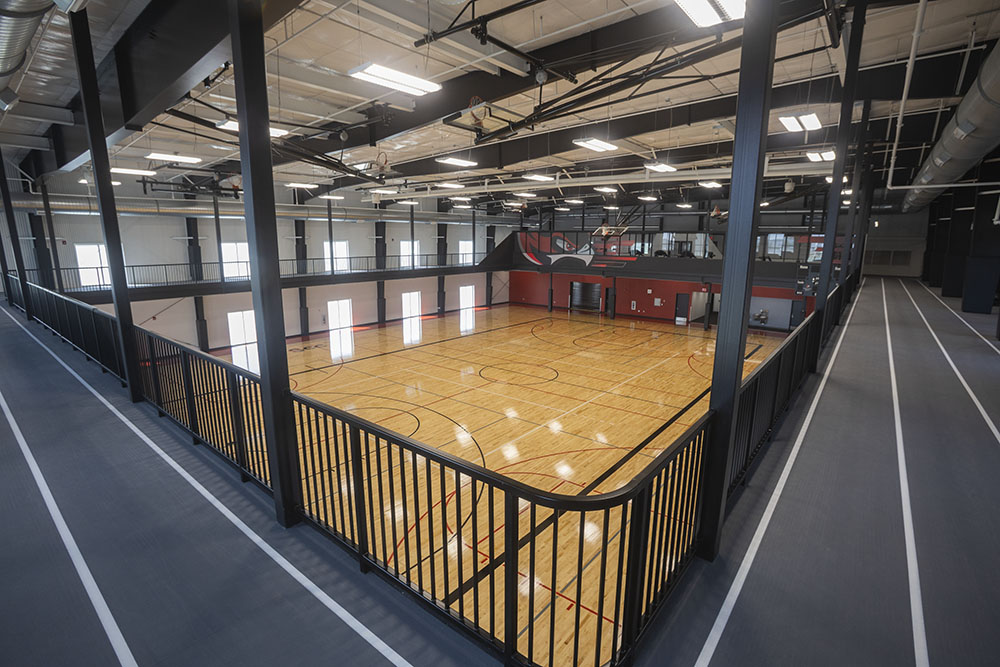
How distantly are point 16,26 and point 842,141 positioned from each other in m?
10.5

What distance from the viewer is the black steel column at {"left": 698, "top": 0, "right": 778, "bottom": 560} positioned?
9.47ft

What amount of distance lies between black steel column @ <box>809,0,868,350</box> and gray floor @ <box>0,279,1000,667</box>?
315cm

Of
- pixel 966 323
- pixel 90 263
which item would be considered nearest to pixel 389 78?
pixel 966 323

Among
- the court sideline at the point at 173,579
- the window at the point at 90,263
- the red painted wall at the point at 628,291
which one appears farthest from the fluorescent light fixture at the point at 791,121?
the window at the point at 90,263

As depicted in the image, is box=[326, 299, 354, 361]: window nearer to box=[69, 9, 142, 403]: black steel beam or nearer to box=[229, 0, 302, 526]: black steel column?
box=[69, 9, 142, 403]: black steel beam

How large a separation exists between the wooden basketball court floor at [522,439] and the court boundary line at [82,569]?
1313 mm

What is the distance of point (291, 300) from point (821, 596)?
22.9 metres

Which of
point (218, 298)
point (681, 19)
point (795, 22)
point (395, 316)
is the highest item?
point (681, 19)

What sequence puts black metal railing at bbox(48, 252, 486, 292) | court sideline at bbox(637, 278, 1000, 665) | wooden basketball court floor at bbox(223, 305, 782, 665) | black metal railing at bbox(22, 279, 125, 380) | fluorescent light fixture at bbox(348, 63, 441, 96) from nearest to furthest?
court sideline at bbox(637, 278, 1000, 665) → wooden basketball court floor at bbox(223, 305, 782, 665) → fluorescent light fixture at bbox(348, 63, 441, 96) → black metal railing at bbox(22, 279, 125, 380) → black metal railing at bbox(48, 252, 486, 292)

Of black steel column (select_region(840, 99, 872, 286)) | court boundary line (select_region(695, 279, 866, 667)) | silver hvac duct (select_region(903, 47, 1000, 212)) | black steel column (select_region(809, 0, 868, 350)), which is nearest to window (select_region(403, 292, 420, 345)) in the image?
black steel column (select_region(840, 99, 872, 286))

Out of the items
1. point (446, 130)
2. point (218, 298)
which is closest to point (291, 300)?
point (218, 298)

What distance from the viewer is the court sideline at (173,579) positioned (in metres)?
2.65

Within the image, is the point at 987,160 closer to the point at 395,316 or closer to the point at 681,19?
the point at 681,19

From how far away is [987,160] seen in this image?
1395 cm
